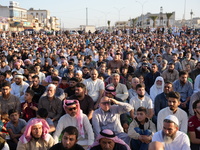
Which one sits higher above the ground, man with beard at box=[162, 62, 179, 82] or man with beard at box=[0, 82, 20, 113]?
man with beard at box=[162, 62, 179, 82]

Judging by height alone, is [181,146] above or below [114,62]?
below

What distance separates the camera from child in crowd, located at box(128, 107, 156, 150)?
397cm

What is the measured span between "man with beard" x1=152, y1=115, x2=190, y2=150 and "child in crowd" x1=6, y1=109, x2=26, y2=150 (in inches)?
101

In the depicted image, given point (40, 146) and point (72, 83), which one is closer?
point (40, 146)

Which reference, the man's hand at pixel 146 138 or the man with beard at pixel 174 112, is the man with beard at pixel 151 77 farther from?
the man's hand at pixel 146 138

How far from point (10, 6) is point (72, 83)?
72274mm

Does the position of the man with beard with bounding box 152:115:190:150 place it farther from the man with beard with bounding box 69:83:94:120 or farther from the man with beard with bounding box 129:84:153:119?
the man with beard with bounding box 69:83:94:120

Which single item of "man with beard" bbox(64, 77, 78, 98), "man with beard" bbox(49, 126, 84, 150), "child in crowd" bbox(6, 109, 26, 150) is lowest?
"child in crowd" bbox(6, 109, 26, 150)

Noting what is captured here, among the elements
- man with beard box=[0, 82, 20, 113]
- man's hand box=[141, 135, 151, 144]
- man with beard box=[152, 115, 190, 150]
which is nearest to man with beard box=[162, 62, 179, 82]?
man's hand box=[141, 135, 151, 144]

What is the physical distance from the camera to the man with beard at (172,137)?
346 cm

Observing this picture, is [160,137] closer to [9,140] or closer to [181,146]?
[181,146]

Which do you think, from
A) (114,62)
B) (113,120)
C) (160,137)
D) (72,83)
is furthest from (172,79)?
(160,137)

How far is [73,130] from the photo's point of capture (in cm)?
333

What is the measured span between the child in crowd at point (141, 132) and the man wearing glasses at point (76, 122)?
2.36ft
